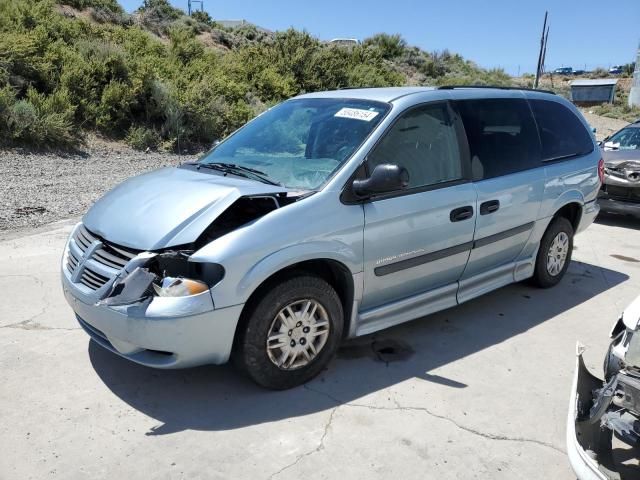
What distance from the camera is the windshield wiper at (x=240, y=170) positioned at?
12.8ft

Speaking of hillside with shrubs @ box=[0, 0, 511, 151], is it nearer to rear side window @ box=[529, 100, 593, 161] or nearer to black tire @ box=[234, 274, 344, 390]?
rear side window @ box=[529, 100, 593, 161]

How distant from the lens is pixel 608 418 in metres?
2.65

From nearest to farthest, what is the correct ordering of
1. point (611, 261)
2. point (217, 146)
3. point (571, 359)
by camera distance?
1. point (571, 359)
2. point (217, 146)
3. point (611, 261)

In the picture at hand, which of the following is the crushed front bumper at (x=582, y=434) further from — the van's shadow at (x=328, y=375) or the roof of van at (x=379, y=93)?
the roof of van at (x=379, y=93)

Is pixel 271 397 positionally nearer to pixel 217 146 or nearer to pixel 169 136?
pixel 217 146

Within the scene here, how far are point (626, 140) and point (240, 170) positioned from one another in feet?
25.0

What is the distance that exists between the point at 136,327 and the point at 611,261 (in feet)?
19.0

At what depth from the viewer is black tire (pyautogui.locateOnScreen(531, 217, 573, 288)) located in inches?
212

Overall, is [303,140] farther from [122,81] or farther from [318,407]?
[122,81]

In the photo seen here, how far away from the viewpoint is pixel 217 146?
4762mm

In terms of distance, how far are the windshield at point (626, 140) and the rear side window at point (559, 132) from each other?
3888 mm

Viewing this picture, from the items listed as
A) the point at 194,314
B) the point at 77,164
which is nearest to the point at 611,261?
the point at 194,314

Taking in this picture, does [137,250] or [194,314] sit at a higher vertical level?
[137,250]

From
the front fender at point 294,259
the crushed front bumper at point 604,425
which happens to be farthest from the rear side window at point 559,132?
the crushed front bumper at point 604,425
